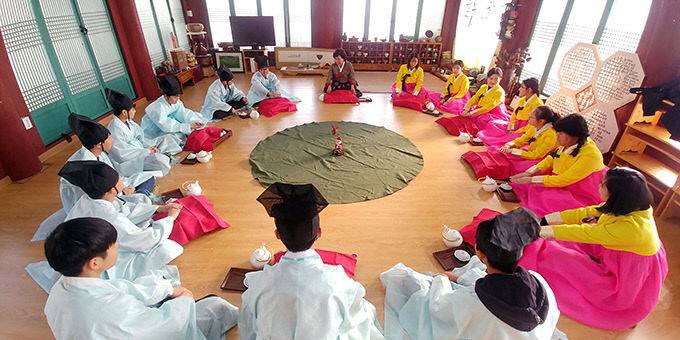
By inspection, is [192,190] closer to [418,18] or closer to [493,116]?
[493,116]

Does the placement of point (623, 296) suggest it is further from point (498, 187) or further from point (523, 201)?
point (498, 187)

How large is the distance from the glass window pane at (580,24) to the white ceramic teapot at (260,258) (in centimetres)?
587

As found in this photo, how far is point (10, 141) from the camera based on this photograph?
4004 millimetres

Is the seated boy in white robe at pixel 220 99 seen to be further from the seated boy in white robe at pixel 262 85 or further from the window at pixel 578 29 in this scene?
the window at pixel 578 29

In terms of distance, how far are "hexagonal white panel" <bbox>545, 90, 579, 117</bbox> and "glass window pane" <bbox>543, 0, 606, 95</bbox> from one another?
1.92 ft

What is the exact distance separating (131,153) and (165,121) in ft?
3.44

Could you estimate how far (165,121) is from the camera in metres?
4.90

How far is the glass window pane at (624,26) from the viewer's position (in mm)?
4484

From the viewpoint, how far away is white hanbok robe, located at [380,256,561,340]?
170 cm

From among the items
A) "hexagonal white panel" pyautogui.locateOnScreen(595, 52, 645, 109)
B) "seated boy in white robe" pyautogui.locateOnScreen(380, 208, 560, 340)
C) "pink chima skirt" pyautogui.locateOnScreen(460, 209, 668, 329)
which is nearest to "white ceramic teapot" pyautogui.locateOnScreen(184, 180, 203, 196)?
"seated boy in white robe" pyautogui.locateOnScreen(380, 208, 560, 340)

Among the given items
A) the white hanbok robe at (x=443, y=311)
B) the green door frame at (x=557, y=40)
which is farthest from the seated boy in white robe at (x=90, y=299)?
the green door frame at (x=557, y=40)

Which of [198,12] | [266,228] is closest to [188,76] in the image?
[198,12]

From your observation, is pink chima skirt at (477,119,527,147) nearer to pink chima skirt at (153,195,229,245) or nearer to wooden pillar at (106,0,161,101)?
pink chima skirt at (153,195,229,245)

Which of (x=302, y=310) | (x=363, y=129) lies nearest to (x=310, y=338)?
(x=302, y=310)
